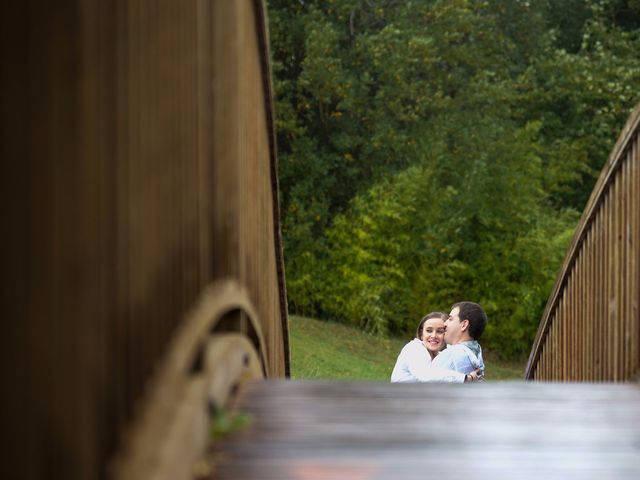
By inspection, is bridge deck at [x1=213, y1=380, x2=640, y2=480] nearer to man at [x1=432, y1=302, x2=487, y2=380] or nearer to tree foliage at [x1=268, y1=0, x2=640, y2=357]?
man at [x1=432, y1=302, x2=487, y2=380]

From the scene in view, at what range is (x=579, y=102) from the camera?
89.7ft

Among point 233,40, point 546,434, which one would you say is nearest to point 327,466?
point 546,434

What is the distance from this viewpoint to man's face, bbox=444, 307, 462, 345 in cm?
742

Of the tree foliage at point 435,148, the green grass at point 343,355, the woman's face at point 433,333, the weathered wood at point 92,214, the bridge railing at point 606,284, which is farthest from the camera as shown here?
the tree foliage at point 435,148

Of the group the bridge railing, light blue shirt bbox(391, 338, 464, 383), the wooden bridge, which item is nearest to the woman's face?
light blue shirt bbox(391, 338, 464, 383)

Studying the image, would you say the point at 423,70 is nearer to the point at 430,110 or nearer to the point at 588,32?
the point at 430,110

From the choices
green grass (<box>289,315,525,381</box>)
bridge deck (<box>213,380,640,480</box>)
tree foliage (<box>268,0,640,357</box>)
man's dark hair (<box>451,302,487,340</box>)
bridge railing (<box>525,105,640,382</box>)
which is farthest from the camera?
tree foliage (<box>268,0,640,357</box>)

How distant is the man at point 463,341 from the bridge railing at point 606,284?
50cm

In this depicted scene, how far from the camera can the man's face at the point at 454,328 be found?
24.4 feet

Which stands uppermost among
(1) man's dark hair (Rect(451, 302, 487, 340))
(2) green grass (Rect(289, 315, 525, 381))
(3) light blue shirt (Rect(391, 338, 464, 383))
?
(1) man's dark hair (Rect(451, 302, 487, 340))

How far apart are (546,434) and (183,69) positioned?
1.65m

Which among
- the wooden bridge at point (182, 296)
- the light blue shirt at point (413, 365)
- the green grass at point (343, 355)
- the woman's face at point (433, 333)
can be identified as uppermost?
the wooden bridge at point (182, 296)

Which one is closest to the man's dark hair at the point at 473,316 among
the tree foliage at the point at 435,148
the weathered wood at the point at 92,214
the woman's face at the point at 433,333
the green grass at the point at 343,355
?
the woman's face at the point at 433,333

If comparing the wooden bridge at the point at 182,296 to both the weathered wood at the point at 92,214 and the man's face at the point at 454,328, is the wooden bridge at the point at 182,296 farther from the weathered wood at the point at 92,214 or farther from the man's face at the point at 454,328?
the man's face at the point at 454,328
